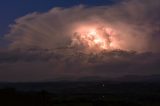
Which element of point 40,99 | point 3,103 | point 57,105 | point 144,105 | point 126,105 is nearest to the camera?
point 3,103

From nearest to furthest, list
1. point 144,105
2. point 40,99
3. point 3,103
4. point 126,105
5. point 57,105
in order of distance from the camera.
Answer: point 3,103 < point 40,99 < point 57,105 < point 126,105 < point 144,105

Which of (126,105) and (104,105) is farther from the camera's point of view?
(126,105)

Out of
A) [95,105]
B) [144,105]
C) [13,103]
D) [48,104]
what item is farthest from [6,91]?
[144,105]

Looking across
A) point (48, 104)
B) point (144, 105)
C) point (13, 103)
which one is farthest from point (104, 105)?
point (13, 103)

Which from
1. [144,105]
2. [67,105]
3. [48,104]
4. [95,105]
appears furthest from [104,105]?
[48,104]

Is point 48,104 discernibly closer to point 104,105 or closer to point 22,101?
point 22,101

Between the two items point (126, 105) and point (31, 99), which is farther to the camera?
point (126, 105)

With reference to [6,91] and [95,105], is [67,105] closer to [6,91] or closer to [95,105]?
[95,105]

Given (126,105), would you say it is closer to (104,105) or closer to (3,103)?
(104,105)
